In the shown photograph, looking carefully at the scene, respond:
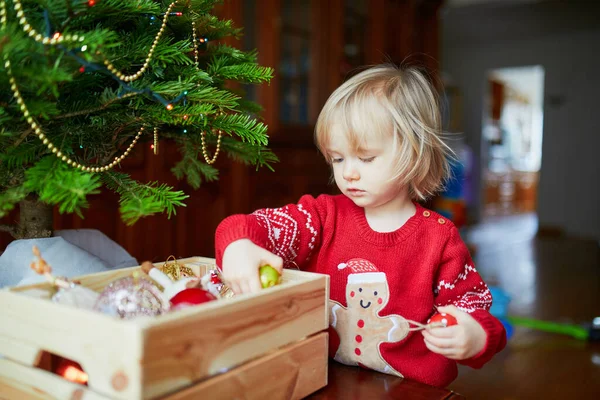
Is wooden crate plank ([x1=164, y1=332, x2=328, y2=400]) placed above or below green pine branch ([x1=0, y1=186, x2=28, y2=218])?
below

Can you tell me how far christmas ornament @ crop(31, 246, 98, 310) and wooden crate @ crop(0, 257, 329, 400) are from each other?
17mm

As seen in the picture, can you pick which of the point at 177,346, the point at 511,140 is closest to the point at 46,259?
the point at 177,346

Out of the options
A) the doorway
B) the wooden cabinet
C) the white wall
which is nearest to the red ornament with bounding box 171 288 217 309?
the wooden cabinet

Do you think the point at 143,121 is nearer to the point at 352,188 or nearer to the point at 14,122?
the point at 14,122

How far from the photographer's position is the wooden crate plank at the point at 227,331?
0.50 meters

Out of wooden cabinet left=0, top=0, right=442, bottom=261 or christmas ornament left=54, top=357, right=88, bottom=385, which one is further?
wooden cabinet left=0, top=0, right=442, bottom=261

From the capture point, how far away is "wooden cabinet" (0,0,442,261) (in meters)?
2.27

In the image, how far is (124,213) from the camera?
2.02 ft

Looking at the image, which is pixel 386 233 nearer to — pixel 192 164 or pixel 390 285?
pixel 390 285

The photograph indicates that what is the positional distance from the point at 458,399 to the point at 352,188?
0.34m

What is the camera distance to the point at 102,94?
0.72 meters

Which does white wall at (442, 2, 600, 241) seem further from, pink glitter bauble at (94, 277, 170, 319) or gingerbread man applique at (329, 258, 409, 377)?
pink glitter bauble at (94, 277, 170, 319)

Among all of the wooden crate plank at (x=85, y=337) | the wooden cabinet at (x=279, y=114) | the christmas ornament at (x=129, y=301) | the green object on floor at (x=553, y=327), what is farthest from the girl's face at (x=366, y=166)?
the green object on floor at (x=553, y=327)

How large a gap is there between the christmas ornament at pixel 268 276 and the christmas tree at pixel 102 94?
5.4 inches
